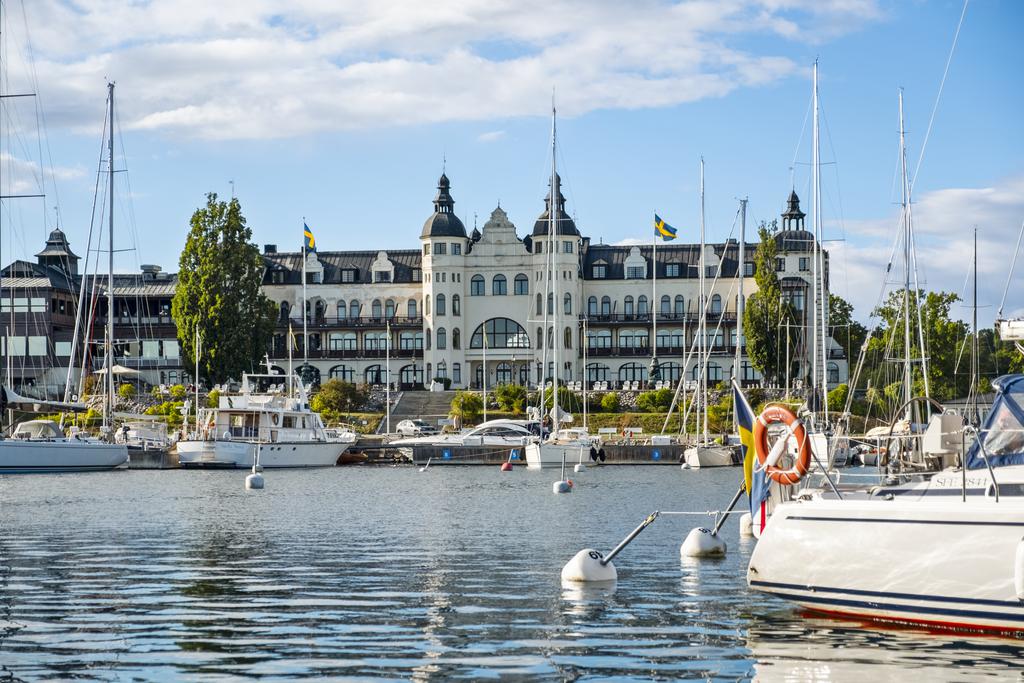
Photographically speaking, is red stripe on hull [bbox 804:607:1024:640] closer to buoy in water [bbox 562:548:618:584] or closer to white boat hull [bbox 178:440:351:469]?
buoy in water [bbox 562:548:618:584]

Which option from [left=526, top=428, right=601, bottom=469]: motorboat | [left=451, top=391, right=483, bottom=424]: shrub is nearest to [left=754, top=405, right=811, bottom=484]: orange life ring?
[left=526, top=428, right=601, bottom=469]: motorboat

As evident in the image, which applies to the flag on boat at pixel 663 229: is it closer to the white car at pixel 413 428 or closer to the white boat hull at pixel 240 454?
the white car at pixel 413 428

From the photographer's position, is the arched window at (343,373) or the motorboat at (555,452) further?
the arched window at (343,373)

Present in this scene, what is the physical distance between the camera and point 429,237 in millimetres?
128375

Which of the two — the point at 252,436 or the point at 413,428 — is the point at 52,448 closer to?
the point at 252,436

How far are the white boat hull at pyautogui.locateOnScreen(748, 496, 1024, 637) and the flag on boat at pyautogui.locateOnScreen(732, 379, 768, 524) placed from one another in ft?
7.21

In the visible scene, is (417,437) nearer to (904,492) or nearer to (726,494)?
(726,494)

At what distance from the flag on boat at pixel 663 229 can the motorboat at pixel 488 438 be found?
29674 mm

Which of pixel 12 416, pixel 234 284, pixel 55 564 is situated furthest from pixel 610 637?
pixel 234 284

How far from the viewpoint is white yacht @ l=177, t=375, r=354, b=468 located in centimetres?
7875

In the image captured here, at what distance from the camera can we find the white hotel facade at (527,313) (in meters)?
127

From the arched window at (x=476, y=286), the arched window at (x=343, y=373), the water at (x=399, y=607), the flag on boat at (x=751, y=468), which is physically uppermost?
the arched window at (x=476, y=286)

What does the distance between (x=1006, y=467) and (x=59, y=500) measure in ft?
127

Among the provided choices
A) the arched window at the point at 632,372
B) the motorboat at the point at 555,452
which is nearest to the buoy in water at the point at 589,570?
the motorboat at the point at 555,452
